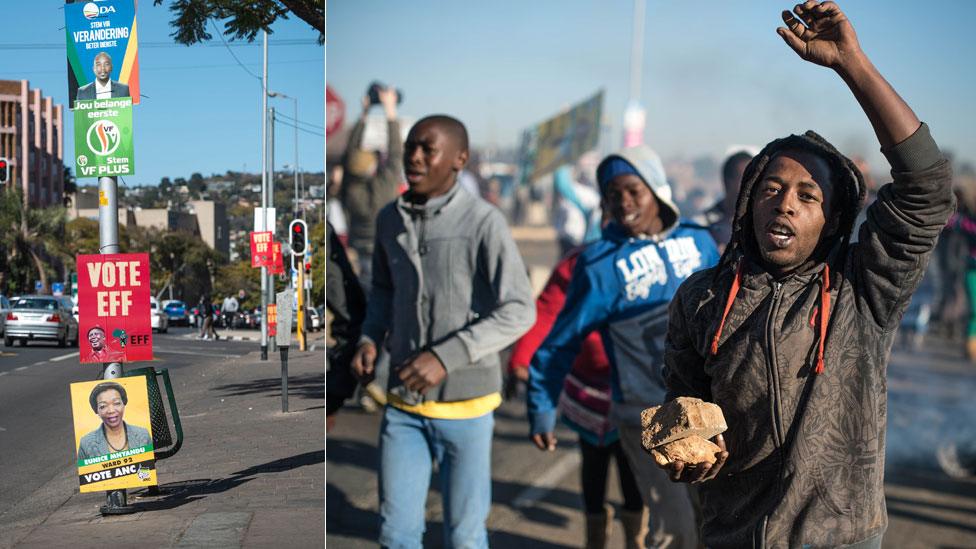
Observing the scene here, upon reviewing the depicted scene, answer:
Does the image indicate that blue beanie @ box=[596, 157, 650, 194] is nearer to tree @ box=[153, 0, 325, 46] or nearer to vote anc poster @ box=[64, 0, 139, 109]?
tree @ box=[153, 0, 325, 46]

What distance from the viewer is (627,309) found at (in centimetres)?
443

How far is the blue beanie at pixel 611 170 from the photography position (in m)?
4.58

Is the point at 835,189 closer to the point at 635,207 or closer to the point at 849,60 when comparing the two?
the point at 849,60

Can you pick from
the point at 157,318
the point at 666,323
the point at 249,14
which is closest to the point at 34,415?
the point at 157,318

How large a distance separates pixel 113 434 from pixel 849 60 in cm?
266

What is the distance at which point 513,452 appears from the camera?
7.90 metres

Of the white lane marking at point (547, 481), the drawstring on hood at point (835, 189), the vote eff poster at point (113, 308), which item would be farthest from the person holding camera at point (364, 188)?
the drawstring on hood at point (835, 189)

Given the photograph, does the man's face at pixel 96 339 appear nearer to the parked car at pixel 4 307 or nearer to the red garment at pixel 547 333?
the parked car at pixel 4 307

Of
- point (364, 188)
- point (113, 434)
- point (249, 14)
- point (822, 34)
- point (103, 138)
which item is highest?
point (249, 14)

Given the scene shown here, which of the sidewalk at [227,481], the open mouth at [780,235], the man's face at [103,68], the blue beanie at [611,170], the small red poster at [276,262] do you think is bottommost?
the sidewalk at [227,481]

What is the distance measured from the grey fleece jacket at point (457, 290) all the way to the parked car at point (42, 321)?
3.43ft

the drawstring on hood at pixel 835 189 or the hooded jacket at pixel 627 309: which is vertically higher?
the drawstring on hood at pixel 835 189

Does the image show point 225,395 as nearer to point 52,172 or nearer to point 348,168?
point 52,172

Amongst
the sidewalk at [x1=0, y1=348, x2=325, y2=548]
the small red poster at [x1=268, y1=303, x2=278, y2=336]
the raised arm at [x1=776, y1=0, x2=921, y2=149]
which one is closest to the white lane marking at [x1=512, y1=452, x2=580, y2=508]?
the sidewalk at [x1=0, y1=348, x2=325, y2=548]
